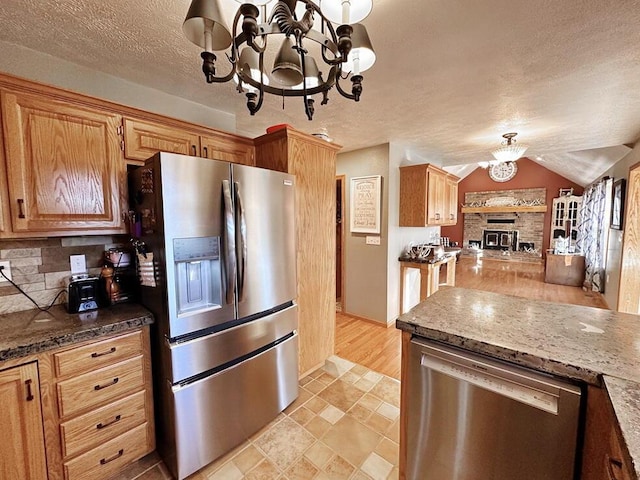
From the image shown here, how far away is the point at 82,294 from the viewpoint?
1.54 metres

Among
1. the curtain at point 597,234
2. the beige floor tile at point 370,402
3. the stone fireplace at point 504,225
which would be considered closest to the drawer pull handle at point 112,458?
the beige floor tile at point 370,402

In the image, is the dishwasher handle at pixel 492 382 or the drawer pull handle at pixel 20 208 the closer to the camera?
the dishwasher handle at pixel 492 382

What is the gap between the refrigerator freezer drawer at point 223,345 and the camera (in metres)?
1.41

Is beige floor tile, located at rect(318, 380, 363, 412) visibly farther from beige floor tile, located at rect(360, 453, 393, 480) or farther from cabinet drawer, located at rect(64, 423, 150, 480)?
cabinet drawer, located at rect(64, 423, 150, 480)

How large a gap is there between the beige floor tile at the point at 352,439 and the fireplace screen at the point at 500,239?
9681mm

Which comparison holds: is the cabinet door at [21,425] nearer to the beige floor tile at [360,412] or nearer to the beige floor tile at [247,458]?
the beige floor tile at [247,458]

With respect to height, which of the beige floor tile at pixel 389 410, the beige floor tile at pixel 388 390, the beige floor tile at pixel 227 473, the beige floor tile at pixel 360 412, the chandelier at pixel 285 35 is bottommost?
the beige floor tile at pixel 227 473

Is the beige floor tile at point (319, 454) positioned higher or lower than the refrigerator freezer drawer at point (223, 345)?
lower

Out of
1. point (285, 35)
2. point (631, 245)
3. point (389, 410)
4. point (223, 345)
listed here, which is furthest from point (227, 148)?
point (631, 245)

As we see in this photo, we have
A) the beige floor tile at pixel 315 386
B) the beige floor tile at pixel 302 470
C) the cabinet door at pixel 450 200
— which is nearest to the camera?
the beige floor tile at pixel 302 470

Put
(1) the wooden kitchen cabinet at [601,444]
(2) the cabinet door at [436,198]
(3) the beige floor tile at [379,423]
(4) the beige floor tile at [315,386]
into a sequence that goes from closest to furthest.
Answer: (1) the wooden kitchen cabinet at [601,444]
(3) the beige floor tile at [379,423]
(4) the beige floor tile at [315,386]
(2) the cabinet door at [436,198]

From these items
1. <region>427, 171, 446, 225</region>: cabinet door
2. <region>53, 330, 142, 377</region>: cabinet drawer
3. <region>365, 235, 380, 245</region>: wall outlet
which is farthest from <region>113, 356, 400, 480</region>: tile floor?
<region>427, 171, 446, 225</region>: cabinet door

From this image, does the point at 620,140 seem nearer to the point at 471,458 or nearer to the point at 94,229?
the point at 471,458

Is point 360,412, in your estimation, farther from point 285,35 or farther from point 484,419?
point 285,35
